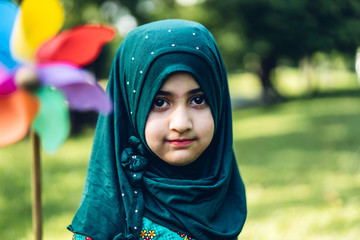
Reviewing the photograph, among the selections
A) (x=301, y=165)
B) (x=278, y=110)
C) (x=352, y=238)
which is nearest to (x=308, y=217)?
(x=352, y=238)

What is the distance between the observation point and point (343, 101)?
14430 millimetres

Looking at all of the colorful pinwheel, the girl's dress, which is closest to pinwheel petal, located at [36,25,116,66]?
the colorful pinwheel

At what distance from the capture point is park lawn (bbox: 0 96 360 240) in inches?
166

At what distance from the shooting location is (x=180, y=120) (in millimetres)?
1612

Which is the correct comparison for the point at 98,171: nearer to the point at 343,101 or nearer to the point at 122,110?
the point at 122,110

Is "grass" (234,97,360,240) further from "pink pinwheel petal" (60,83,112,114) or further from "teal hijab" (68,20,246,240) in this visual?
"pink pinwheel petal" (60,83,112,114)

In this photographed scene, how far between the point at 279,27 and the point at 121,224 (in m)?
6.64

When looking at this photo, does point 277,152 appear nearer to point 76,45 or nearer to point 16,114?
point 76,45

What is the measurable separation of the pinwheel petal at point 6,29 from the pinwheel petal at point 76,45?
3.7 inches

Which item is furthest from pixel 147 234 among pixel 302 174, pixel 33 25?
pixel 302 174

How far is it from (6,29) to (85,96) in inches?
11.9

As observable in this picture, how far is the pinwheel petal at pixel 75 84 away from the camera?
1.09 metres

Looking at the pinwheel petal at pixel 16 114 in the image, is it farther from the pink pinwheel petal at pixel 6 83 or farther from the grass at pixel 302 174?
the grass at pixel 302 174

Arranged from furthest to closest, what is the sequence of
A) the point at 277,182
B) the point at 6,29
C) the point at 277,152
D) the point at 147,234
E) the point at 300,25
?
the point at 277,152, the point at 300,25, the point at 277,182, the point at 147,234, the point at 6,29
